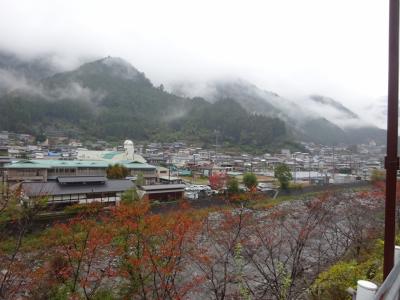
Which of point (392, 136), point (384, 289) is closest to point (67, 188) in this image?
point (392, 136)

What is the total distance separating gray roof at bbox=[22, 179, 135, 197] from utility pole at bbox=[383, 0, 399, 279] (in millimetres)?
18831

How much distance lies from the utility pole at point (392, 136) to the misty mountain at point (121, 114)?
254 feet

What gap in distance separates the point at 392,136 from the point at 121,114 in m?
90.9

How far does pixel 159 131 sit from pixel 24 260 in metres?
76.3

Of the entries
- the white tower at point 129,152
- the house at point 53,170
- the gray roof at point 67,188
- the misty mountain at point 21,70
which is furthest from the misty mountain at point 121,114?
the gray roof at point 67,188

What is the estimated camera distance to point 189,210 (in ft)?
67.9

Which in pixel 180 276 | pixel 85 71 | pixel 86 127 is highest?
pixel 85 71

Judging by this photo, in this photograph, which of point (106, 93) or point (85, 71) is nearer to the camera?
point (106, 93)

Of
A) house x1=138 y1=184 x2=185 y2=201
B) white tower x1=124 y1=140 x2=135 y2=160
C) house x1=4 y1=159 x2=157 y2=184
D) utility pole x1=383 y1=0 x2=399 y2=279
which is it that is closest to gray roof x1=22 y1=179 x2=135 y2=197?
house x1=138 y1=184 x2=185 y2=201

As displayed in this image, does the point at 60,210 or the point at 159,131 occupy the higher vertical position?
the point at 159,131

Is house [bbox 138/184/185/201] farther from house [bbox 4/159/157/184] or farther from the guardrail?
the guardrail

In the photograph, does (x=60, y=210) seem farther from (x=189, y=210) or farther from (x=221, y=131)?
(x=221, y=131)

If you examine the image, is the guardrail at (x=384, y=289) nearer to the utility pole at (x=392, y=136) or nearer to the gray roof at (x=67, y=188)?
the utility pole at (x=392, y=136)

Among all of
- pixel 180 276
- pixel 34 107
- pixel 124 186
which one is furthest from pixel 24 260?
pixel 34 107
